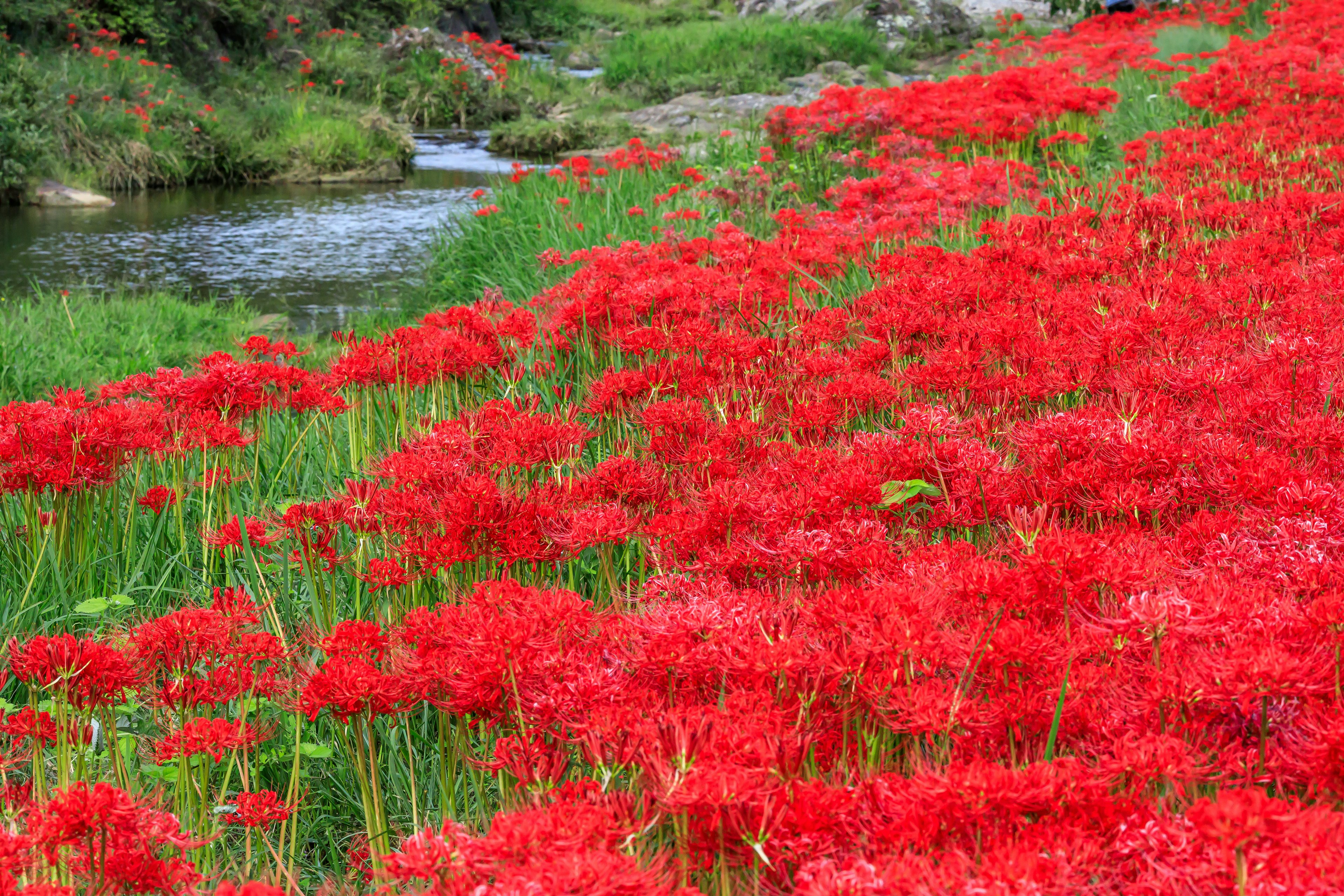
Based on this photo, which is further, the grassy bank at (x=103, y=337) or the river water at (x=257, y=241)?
the river water at (x=257, y=241)

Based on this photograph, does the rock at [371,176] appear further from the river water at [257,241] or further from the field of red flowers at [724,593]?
the field of red flowers at [724,593]

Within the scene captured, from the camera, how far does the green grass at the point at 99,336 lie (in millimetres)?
5449

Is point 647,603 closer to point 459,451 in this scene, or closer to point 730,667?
point 730,667

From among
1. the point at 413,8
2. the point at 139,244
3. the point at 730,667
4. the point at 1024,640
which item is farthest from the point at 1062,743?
the point at 413,8

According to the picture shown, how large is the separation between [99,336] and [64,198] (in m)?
7.46

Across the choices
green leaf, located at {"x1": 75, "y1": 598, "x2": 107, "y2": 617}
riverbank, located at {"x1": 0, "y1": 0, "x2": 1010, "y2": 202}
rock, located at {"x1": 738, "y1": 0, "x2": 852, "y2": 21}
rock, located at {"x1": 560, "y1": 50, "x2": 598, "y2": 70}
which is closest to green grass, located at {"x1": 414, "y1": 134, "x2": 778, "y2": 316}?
green leaf, located at {"x1": 75, "y1": 598, "x2": 107, "y2": 617}

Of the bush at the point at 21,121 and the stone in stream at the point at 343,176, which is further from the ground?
the bush at the point at 21,121

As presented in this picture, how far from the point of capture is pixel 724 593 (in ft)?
5.39

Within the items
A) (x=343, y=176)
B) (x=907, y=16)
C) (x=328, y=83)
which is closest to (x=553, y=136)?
(x=343, y=176)

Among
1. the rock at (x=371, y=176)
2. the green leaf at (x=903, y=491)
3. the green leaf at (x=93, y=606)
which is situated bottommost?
the green leaf at (x=93, y=606)

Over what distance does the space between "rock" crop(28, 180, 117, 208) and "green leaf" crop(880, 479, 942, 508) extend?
1269 centimetres

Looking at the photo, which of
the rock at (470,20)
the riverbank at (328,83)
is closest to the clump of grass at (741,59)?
the riverbank at (328,83)

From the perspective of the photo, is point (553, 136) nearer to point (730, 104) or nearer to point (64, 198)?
point (730, 104)

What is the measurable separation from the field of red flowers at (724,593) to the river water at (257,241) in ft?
16.6
